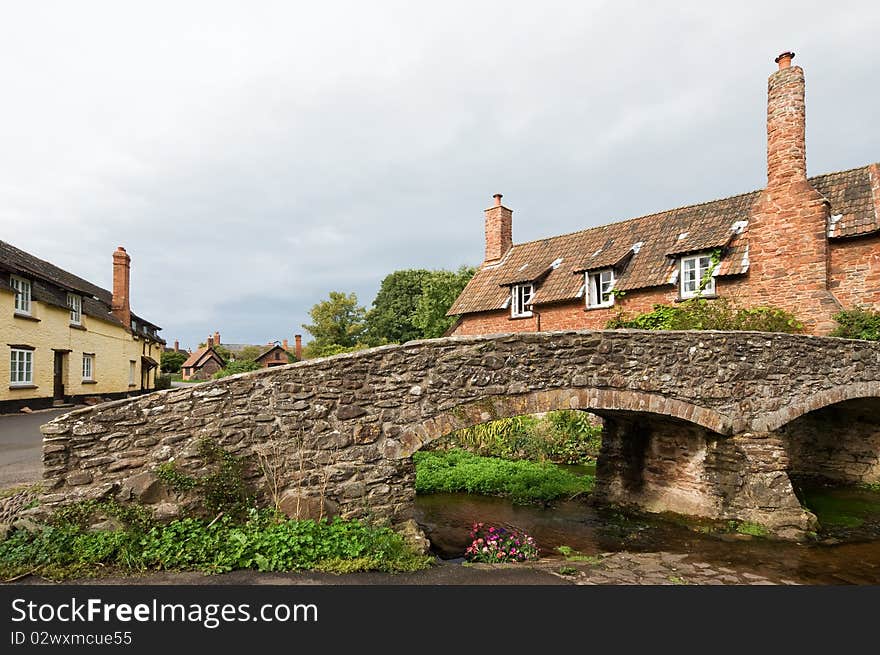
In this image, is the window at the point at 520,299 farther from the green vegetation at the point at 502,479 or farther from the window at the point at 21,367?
the window at the point at 21,367

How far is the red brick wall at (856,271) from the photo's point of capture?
12.4 metres

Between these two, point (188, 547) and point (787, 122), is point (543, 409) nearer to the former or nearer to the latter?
point (188, 547)

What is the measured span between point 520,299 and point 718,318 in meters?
7.90

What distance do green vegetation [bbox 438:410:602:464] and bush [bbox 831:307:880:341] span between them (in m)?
6.69

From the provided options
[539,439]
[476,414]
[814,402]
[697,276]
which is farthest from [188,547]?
[697,276]

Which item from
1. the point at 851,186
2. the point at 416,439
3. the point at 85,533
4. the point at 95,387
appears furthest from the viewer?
the point at 95,387

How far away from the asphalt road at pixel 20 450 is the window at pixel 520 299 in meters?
15.1

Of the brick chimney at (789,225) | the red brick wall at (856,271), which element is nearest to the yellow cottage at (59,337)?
the brick chimney at (789,225)

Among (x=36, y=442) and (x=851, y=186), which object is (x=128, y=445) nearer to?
(x=36, y=442)

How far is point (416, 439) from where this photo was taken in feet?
22.7

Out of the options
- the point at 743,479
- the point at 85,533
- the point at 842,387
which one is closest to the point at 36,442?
the point at 85,533

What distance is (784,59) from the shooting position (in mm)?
13812
